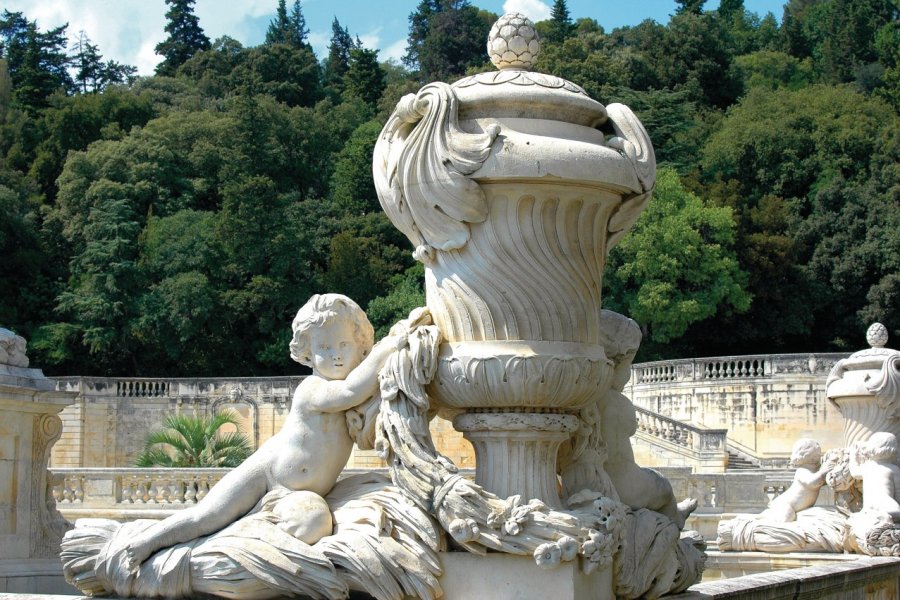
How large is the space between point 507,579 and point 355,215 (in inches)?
1784

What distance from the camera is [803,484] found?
8875 millimetres

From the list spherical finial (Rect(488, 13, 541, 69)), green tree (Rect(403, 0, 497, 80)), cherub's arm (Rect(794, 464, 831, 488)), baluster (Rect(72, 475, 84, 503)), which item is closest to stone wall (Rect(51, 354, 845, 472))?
baluster (Rect(72, 475, 84, 503))

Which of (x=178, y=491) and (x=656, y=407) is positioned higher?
(x=656, y=407)

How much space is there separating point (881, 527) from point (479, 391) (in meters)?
4.33

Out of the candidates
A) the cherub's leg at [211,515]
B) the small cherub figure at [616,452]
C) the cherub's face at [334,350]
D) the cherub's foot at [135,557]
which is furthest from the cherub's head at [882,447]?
the cherub's foot at [135,557]

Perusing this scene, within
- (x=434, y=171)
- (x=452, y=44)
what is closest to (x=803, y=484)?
(x=434, y=171)

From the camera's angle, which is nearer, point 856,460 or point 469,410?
point 469,410

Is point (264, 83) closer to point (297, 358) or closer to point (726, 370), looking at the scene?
point (726, 370)

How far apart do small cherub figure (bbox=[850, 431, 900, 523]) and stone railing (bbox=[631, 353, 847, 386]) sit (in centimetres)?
2766

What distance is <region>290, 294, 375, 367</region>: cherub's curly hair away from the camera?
496cm

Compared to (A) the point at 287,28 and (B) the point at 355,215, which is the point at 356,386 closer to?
(B) the point at 355,215

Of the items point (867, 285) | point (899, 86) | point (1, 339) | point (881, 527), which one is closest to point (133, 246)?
point (867, 285)

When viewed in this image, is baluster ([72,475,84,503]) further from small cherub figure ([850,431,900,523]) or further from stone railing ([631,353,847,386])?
stone railing ([631,353,847,386])

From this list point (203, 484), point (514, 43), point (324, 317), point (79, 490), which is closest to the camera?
point (324, 317)
